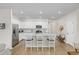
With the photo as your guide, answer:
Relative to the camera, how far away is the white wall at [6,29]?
5.44 m

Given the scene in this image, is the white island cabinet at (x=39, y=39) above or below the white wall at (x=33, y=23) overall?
below

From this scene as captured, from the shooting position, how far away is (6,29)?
18.4 ft

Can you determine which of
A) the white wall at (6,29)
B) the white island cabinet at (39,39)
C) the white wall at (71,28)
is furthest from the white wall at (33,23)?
the white wall at (71,28)

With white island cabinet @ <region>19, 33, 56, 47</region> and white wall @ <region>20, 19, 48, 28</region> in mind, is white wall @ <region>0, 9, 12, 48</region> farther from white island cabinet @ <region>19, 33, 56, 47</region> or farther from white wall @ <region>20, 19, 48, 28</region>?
white wall @ <region>20, 19, 48, 28</region>

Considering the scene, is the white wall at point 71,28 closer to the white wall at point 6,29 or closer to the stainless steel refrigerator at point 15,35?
the stainless steel refrigerator at point 15,35

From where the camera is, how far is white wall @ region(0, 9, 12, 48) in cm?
544

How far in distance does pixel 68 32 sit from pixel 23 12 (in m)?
2.12

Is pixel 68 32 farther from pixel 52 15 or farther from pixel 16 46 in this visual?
pixel 16 46

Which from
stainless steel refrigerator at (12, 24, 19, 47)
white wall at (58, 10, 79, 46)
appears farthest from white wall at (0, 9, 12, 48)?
white wall at (58, 10, 79, 46)

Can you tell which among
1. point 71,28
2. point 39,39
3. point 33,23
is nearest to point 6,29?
point 33,23

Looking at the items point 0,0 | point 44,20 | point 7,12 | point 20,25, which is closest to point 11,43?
point 20,25

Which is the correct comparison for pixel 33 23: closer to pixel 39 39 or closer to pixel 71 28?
pixel 39 39

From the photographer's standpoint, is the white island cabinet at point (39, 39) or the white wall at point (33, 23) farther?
the white island cabinet at point (39, 39)

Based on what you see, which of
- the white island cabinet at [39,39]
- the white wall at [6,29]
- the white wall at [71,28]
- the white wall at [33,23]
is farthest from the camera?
the white wall at [71,28]
